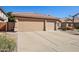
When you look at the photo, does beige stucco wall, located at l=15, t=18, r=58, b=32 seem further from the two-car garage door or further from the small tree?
the small tree

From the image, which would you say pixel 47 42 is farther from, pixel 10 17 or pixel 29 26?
pixel 10 17

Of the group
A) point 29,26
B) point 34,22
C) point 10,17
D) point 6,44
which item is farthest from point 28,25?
point 6,44

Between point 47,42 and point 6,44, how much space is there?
3012 millimetres

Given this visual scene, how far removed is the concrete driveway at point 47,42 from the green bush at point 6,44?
0.45m

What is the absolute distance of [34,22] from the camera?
14477 mm

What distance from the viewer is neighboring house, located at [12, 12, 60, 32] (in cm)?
1376

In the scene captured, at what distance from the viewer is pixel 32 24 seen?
572 inches

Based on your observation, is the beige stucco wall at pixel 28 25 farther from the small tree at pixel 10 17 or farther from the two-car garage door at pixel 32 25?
the small tree at pixel 10 17
